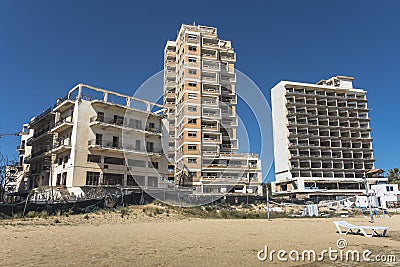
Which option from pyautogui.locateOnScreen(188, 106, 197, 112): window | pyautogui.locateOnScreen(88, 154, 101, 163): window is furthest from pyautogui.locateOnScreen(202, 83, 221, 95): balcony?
pyautogui.locateOnScreen(88, 154, 101, 163): window

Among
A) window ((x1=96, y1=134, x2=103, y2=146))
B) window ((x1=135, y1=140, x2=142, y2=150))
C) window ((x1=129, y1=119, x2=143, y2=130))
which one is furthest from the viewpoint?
window ((x1=129, y1=119, x2=143, y2=130))

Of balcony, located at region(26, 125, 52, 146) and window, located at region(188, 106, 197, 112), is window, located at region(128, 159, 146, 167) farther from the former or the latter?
window, located at region(188, 106, 197, 112)

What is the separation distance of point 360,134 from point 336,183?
16734 mm

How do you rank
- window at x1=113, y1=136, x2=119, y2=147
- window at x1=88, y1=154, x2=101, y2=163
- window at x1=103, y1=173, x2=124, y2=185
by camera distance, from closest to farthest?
1. window at x1=88, y1=154, x2=101, y2=163
2. window at x1=103, y1=173, x2=124, y2=185
3. window at x1=113, y1=136, x2=119, y2=147

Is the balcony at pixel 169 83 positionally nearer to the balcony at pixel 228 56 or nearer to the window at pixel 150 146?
the balcony at pixel 228 56

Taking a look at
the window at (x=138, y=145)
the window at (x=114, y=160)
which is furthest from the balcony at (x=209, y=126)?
the window at (x=114, y=160)

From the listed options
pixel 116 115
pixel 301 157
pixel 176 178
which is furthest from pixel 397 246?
pixel 301 157

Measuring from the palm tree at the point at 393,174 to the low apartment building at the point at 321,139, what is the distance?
7378 mm

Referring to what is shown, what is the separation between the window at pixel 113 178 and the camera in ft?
128

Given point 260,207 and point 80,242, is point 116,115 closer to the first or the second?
point 260,207

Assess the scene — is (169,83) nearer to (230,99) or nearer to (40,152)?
(230,99)

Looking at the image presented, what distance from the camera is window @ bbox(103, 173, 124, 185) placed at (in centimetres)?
3892

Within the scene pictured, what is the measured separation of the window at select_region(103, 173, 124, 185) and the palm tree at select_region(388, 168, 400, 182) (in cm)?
6688

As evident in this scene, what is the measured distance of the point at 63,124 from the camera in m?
38.6
